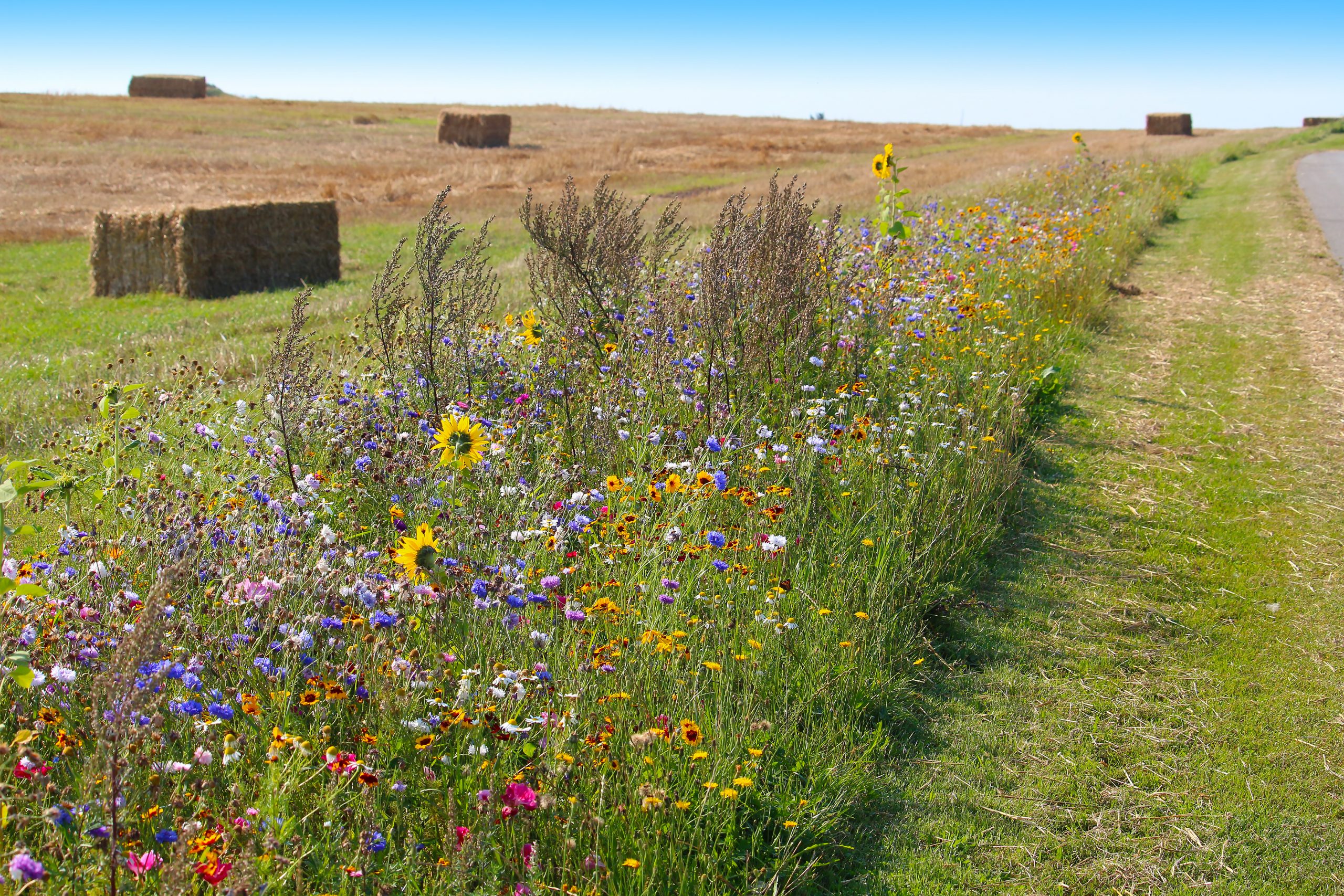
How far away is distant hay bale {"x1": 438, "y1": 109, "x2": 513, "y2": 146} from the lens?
39531mm

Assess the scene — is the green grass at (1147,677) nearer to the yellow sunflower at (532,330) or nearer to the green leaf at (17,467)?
the green leaf at (17,467)

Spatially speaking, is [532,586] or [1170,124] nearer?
[532,586]

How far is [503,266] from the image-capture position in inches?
479

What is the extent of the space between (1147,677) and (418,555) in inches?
108

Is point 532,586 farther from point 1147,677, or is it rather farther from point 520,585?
point 1147,677

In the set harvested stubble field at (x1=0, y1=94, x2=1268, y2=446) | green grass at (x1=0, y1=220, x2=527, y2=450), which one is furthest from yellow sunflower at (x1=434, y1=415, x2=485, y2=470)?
harvested stubble field at (x1=0, y1=94, x2=1268, y2=446)

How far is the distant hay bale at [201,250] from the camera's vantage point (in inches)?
487

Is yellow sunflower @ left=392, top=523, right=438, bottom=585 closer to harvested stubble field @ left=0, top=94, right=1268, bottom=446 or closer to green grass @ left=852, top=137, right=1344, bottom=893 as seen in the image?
green grass @ left=852, top=137, right=1344, bottom=893

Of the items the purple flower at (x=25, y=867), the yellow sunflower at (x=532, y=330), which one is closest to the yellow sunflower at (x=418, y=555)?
the purple flower at (x=25, y=867)

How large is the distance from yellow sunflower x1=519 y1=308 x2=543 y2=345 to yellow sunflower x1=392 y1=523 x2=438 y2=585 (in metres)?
2.24

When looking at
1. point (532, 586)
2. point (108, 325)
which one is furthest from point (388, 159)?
point (532, 586)

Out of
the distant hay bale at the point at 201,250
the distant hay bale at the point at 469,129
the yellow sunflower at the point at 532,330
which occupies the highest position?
the distant hay bale at the point at 469,129

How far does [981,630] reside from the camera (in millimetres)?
3912

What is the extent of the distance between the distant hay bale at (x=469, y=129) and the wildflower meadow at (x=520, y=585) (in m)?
36.0
